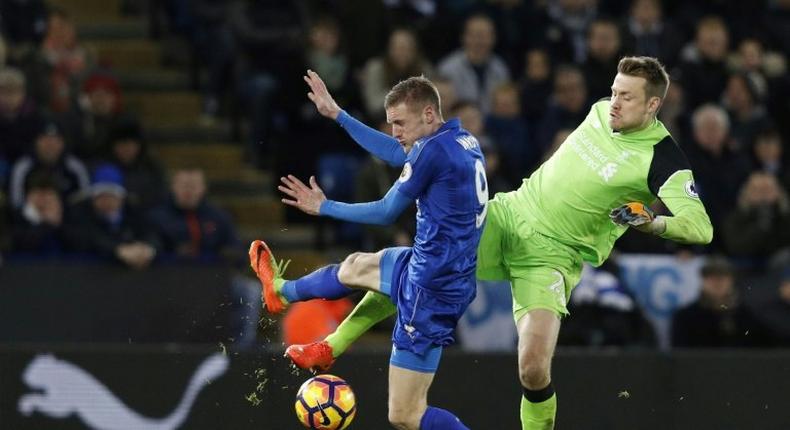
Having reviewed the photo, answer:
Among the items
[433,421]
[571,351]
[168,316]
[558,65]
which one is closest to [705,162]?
[558,65]

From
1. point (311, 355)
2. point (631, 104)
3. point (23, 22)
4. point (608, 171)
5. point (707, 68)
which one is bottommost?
point (311, 355)

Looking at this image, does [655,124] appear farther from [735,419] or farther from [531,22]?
[531,22]

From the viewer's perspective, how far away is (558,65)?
15.8m

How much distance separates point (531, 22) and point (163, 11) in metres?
3.42

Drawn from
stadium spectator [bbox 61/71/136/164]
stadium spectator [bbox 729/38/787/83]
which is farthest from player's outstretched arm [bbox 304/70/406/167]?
stadium spectator [bbox 729/38/787/83]

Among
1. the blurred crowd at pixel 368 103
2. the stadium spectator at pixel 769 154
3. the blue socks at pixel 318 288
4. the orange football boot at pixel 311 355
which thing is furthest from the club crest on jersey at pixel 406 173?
the stadium spectator at pixel 769 154

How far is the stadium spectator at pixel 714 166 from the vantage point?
14773 mm

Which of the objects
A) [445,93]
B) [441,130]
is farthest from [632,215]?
[445,93]

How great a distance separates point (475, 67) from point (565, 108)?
0.96m

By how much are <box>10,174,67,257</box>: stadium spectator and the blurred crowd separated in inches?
0.6

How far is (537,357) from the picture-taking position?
955 centimetres

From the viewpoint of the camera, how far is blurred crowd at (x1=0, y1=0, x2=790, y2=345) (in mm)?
13703

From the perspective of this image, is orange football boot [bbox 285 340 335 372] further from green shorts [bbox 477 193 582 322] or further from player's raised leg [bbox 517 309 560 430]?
player's raised leg [bbox 517 309 560 430]

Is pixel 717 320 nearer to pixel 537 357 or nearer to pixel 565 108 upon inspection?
pixel 565 108
